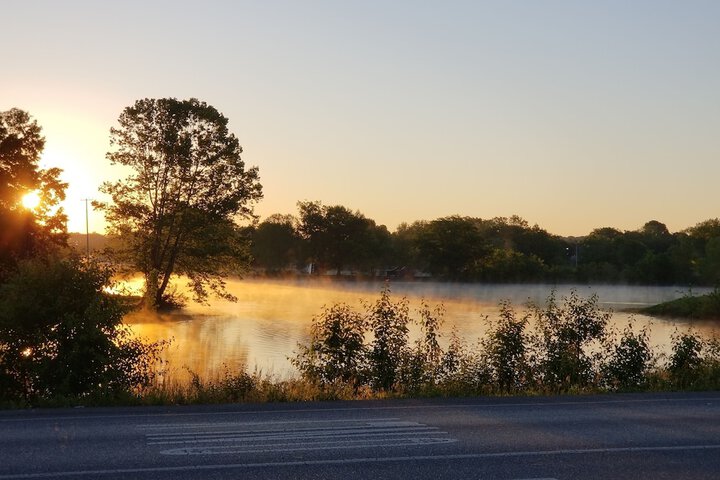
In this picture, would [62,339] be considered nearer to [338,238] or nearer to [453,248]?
[453,248]

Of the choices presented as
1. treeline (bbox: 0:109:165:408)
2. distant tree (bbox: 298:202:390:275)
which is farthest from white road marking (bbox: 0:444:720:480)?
distant tree (bbox: 298:202:390:275)

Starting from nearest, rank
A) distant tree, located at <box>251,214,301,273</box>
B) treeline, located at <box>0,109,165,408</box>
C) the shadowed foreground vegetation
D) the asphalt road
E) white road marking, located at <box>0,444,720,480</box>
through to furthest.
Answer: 1. white road marking, located at <box>0,444,720,480</box>
2. the asphalt road
3. treeline, located at <box>0,109,165,408</box>
4. the shadowed foreground vegetation
5. distant tree, located at <box>251,214,301,273</box>

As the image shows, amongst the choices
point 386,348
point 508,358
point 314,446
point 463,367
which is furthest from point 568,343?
point 314,446

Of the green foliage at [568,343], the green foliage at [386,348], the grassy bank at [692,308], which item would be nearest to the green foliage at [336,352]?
the green foliage at [386,348]

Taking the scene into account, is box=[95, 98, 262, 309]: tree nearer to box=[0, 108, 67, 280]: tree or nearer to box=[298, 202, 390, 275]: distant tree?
box=[0, 108, 67, 280]: tree

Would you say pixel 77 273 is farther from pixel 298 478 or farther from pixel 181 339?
pixel 181 339

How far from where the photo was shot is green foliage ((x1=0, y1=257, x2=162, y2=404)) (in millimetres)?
17219

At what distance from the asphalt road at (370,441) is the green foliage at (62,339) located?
214 cm

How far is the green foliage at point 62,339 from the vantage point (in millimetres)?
17219

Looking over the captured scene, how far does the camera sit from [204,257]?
203 feet

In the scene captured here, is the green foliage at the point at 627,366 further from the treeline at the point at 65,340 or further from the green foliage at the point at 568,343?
the treeline at the point at 65,340

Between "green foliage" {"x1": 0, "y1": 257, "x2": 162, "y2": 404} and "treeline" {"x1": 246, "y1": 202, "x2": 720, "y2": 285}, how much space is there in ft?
323

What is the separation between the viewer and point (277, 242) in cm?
18238

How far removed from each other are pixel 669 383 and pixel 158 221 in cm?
4626
